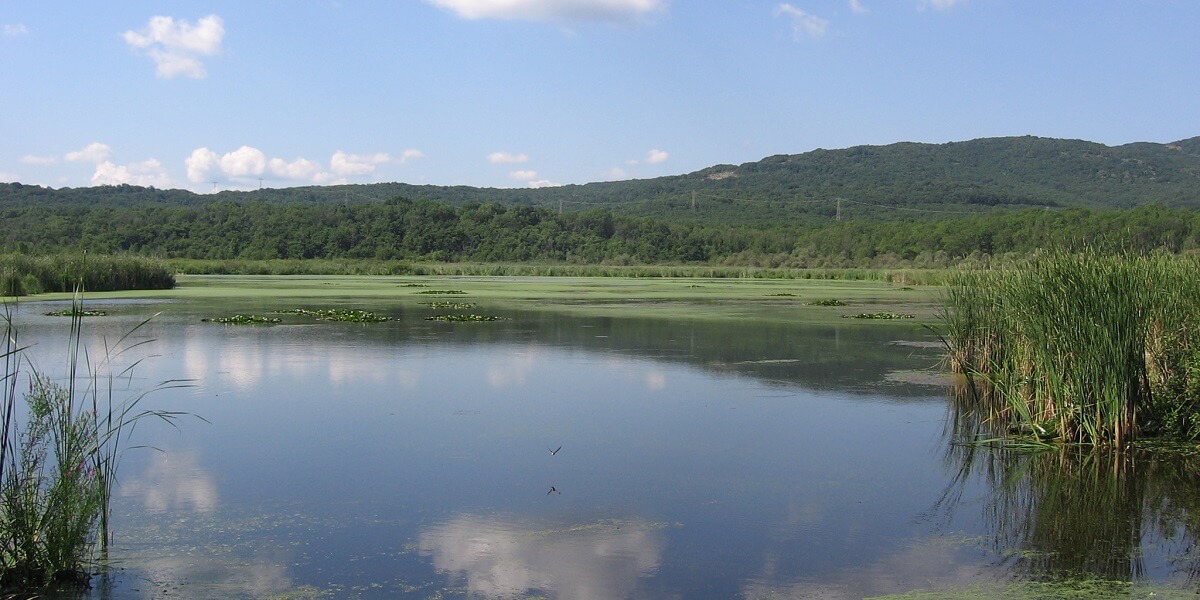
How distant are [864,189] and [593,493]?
342 ft

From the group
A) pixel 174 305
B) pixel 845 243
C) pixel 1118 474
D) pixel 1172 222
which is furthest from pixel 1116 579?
pixel 845 243

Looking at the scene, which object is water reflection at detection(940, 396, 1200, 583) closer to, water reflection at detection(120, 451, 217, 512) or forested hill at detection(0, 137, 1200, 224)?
water reflection at detection(120, 451, 217, 512)

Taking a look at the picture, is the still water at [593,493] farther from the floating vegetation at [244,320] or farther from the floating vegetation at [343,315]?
the floating vegetation at [343,315]

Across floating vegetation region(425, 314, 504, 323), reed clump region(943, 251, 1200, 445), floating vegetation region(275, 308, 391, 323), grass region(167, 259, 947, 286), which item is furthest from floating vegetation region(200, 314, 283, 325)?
grass region(167, 259, 947, 286)

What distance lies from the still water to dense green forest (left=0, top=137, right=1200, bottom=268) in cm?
2921

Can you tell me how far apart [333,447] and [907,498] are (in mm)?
3535

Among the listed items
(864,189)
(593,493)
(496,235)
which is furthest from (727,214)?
(593,493)

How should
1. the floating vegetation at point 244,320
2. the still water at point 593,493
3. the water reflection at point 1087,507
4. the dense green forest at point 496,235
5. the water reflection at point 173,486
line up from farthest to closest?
the dense green forest at point 496,235 < the floating vegetation at point 244,320 < the water reflection at point 173,486 < the water reflection at point 1087,507 < the still water at point 593,493

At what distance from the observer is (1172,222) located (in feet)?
168

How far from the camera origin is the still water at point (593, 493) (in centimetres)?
429

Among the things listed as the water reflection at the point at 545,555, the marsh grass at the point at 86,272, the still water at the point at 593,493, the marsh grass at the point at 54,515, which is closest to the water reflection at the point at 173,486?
the still water at the point at 593,493

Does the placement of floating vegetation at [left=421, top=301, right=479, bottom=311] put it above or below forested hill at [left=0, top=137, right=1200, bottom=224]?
below

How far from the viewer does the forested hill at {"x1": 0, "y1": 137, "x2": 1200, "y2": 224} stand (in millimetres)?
91750

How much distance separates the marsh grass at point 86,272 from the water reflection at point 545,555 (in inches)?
823
